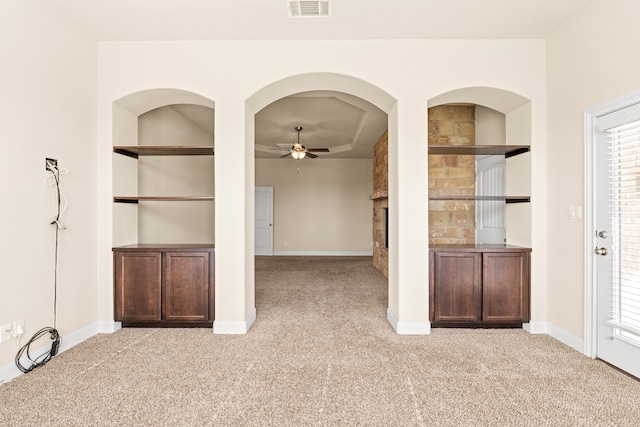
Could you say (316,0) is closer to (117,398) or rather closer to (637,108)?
(637,108)

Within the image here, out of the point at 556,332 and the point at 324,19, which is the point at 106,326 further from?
the point at 556,332

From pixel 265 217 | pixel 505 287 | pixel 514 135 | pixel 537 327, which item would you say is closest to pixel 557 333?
pixel 537 327

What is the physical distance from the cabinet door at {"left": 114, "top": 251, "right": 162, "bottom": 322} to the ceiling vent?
251 centimetres

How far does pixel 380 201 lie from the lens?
6.75 m

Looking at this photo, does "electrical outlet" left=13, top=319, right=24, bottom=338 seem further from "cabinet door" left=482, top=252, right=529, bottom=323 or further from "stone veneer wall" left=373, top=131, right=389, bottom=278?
→ "stone veneer wall" left=373, top=131, right=389, bottom=278

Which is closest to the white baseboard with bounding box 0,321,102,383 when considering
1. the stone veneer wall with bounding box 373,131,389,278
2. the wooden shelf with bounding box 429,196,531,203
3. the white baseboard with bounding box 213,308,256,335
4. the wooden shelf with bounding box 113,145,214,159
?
the white baseboard with bounding box 213,308,256,335

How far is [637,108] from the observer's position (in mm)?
2287

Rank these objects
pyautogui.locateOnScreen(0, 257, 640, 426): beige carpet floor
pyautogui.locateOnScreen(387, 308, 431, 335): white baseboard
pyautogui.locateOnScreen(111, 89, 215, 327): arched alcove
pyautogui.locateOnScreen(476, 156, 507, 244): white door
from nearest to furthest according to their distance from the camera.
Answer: pyautogui.locateOnScreen(0, 257, 640, 426): beige carpet floor
pyautogui.locateOnScreen(387, 308, 431, 335): white baseboard
pyautogui.locateOnScreen(111, 89, 215, 327): arched alcove
pyautogui.locateOnScreen(476, 156, 507, 244): white door

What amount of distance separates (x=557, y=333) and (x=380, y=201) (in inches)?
159

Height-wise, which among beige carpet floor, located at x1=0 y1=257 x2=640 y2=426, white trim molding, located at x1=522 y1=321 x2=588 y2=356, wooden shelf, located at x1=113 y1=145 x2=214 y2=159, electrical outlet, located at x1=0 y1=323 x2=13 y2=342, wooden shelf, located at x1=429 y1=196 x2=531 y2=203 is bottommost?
beige carpet floor, located at x1=0 y1=257 x2=640 y2=426

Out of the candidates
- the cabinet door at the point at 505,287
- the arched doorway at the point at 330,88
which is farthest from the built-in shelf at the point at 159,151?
the cabinet door at the point at 505,287

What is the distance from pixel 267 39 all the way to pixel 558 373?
11.9 ft

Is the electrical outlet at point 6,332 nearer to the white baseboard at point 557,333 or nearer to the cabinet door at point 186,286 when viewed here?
the cabinet door at point 186,286

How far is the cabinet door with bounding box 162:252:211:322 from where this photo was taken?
10.7ft
